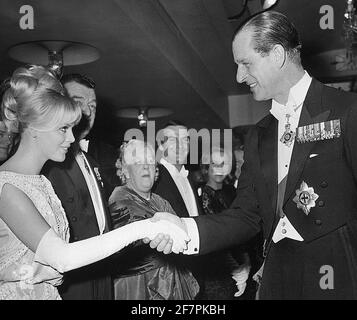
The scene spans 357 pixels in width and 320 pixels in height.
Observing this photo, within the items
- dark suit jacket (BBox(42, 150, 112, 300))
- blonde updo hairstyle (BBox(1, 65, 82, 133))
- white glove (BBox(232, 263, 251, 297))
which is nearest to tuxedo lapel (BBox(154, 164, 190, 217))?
white glove (BBox(232, 263, 251, 297))

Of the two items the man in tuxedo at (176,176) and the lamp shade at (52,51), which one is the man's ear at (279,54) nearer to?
the man in tuxedo at (176,176)

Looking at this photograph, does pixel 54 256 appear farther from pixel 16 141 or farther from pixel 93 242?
pixel 16 141

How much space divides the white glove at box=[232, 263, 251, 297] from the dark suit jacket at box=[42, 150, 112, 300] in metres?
1.02

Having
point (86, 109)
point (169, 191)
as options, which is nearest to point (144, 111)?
point (169, 191)

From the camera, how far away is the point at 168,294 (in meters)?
2.18

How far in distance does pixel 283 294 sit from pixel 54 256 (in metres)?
0.64

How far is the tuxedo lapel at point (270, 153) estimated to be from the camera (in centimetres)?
147

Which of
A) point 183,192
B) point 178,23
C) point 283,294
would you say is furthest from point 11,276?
point 178,23

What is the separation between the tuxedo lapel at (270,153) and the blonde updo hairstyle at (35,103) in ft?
1.85

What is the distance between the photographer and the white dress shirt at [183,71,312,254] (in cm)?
143

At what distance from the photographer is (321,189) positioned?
136 cm

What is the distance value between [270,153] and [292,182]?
145 mm

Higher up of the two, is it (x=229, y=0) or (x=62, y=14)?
(x=229, y=0)

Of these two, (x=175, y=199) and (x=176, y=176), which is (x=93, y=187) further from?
(x=176, y=176)
